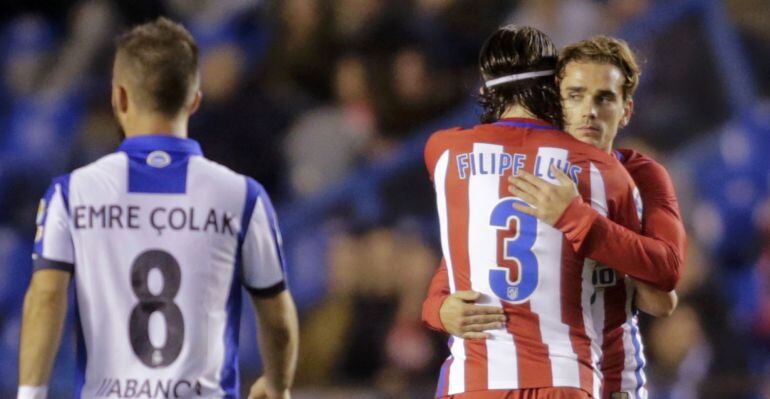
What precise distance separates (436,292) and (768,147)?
534cm

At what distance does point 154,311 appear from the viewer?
10.3ft

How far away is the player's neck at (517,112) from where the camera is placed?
3.51 metres

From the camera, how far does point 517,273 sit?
3.38 metres

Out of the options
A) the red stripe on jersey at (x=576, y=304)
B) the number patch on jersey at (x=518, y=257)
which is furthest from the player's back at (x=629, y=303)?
the number patch on jersey at (x=518, y=257)

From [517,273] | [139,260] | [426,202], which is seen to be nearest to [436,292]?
[517,273]

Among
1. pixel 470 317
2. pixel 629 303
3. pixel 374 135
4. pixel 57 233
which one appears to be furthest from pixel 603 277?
pixel 374 135

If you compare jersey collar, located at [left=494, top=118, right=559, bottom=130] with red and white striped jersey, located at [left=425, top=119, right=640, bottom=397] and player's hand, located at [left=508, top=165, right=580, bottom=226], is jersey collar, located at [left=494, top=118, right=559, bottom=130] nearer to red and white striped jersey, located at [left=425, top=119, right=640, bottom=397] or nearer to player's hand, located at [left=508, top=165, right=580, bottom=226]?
red and white striped jersey, located at [left=425, top=119, right=640, bottom=397]

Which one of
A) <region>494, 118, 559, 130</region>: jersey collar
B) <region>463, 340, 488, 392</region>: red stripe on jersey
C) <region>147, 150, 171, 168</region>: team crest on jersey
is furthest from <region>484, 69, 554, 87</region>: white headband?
<region>147, 150, 171, 168</region>: team crest on jersey

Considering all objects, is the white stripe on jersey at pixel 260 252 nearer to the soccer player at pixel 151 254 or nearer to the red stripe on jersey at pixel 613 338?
the soccer player at pixel 151 254

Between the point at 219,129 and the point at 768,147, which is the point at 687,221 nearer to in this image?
the point at 768,147

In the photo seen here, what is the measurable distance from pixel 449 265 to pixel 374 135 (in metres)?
5.08

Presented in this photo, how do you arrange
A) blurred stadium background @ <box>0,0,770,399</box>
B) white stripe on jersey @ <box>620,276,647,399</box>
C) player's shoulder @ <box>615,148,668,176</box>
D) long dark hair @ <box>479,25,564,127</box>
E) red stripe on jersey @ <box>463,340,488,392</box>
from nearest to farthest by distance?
red stripe on jersey @ <box>463,340,488,392</box> → long dark hair @ <box>479,25,564,127</box> → white stripe on jersey @ <box>620,276,647,399</box> → player's shoulder @ <box>615,148,668,176</box> → blurred stadium background @ <box>0,0,770,399</box>

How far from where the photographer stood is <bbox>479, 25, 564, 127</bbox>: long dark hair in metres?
3.50

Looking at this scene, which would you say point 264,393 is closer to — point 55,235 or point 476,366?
point 476,366
